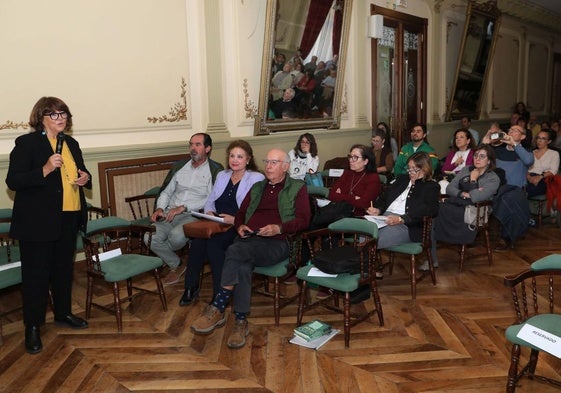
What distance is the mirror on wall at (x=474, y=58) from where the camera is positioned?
938 cm

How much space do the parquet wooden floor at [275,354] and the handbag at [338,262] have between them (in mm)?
477

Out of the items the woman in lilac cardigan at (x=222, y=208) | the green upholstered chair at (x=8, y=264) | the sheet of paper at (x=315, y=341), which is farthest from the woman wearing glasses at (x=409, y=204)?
the green upholstered chair at (x=8, y=264)

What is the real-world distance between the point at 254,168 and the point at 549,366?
2.54 metres

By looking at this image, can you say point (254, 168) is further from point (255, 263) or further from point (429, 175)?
point (429, 175)

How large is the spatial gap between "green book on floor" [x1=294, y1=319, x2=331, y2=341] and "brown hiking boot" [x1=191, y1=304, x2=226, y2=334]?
0.55 meters

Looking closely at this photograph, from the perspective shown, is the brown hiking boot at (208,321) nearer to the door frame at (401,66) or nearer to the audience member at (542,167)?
the audience member at (542,167)

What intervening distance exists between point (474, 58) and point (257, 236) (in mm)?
7786

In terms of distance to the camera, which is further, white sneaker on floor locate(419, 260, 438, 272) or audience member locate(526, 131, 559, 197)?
audience member locate(526, 131, 559, 197)

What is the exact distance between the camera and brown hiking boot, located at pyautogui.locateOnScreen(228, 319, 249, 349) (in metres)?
3.30

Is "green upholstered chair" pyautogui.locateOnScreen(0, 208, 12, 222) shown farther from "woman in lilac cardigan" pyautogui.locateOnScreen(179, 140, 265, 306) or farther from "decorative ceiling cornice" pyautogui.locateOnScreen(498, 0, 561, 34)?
"decorative ceiling cornice" pyautogui.locateOnScreen(498, 0, 561, 34)

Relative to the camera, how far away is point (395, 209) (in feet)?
14.5

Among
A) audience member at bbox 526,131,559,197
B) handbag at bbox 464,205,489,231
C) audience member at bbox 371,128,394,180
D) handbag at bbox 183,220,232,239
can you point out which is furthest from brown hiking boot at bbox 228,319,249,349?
audience member at bbox 526,131,559,197

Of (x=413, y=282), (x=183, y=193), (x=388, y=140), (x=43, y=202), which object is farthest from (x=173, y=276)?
(x=388, y=140)

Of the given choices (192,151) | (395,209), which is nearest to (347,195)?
(395,209)
